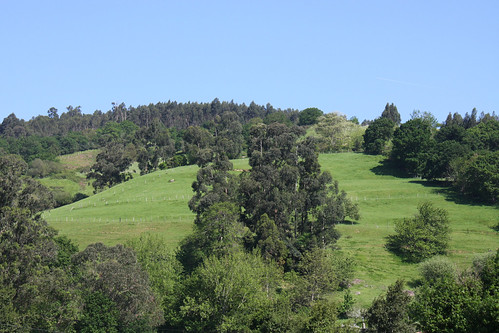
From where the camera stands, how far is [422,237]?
76.2 m

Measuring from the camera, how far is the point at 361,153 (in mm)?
165625

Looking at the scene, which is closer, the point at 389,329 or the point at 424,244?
the point at 389,329

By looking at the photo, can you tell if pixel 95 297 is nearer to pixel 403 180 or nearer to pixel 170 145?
pixel 403 180

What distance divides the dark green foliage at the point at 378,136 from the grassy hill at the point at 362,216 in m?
14.3

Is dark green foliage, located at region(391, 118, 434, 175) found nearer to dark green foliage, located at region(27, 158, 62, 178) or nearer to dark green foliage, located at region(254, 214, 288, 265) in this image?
dark green foliage, located at region(254, 214, 288, 265)

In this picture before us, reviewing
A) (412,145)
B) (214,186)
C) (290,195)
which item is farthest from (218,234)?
(412,145)

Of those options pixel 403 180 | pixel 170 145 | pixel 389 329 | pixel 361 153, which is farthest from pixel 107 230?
pixel 361 153

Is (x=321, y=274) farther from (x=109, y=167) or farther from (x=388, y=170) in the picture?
(x=109, y=167)

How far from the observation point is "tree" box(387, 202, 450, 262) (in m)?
75.6

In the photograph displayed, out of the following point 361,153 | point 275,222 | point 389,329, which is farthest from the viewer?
point 361,153

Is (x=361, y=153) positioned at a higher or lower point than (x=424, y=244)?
higher

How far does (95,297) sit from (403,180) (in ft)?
310

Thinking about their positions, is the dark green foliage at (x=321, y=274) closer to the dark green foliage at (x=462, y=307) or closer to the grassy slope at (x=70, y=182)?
the dark green foliage at (x=462, y=307)

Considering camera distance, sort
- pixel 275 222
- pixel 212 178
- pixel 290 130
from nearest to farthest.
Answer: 1. pixel 275 222
2. pixel 212 178
3. pixel 290 130
